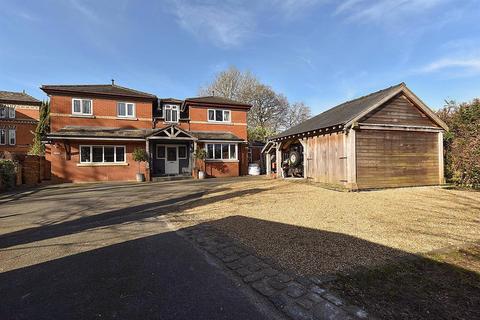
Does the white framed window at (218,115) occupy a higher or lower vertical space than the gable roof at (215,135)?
higher

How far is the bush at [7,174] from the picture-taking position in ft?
46.6

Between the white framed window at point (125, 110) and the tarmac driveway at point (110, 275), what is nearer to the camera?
the tarmac driveway at point (110, 275)

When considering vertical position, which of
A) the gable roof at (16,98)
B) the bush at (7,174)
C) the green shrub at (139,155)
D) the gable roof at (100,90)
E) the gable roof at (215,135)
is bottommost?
the bush at (7,174)

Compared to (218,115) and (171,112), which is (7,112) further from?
(218,115)

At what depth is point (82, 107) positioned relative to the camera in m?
20.4

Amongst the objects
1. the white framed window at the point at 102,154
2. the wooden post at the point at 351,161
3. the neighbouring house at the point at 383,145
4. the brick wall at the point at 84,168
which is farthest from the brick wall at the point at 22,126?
the wooden post at the point at 351,161

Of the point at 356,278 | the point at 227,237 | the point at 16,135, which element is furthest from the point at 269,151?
the point at 16,135

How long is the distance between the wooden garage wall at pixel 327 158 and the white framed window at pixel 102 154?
45.4 ft

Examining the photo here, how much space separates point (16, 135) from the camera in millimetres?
37594

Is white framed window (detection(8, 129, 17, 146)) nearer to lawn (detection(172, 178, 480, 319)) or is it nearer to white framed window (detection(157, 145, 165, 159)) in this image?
white framed window (detection(157, 145, 165, 159))

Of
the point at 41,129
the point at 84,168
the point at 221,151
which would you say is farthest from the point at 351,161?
the point at 41,129

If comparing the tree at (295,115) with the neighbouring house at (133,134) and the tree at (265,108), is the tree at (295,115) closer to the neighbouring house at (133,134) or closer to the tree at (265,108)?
the tree at (265,108)

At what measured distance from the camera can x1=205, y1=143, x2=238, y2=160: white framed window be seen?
902 inches

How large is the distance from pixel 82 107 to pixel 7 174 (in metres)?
7.60
